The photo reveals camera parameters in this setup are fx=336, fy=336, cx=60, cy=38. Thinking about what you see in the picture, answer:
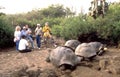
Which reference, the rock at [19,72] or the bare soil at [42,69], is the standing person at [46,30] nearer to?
the bare soil at [42,69]

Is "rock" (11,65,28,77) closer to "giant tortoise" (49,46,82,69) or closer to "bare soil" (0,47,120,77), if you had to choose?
"bare soil" (0,47,120,77)

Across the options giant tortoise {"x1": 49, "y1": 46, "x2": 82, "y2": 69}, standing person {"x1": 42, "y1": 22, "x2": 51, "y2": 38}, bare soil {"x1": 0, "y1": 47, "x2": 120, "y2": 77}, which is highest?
standing person {"x1": 42, "y1": 22, "x2": 51, "y2": 38}

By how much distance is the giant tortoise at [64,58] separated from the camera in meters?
11.5

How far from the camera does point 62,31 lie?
1823 centimetres

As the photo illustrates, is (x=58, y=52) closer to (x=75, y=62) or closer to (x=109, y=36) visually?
(x=75, y=62)

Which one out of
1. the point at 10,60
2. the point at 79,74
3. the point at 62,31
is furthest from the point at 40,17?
the point at 79,74

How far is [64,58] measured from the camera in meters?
11.7

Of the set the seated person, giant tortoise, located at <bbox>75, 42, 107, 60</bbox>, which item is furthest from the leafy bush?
giant tortoise, located at <bbox>75, 42, 107, 60</bbox>

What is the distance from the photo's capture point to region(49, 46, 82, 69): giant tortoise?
11.5m

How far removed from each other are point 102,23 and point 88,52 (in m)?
4.54

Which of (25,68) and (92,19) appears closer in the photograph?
(25,68)

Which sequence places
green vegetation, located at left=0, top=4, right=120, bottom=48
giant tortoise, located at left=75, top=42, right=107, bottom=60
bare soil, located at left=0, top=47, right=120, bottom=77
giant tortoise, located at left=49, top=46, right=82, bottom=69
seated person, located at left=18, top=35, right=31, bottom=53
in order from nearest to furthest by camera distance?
bare soil, located at left=0, top=47, right=120, bottom=77 < giant tortoise, located at left=49, top=46, right=82, bottom=69 < giant tortoise, located at left=75, top=42, right=107, bottom=60 < seated person, located at left=18, top=35, right=31, bottom=53 < green vegetation, located at left=0, top=4, right=120, bottom=48

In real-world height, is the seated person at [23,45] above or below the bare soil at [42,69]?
above

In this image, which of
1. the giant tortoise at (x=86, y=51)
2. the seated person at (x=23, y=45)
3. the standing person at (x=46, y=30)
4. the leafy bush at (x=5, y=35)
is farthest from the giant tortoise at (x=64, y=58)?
the leafy bush at (x=5, y=35)
